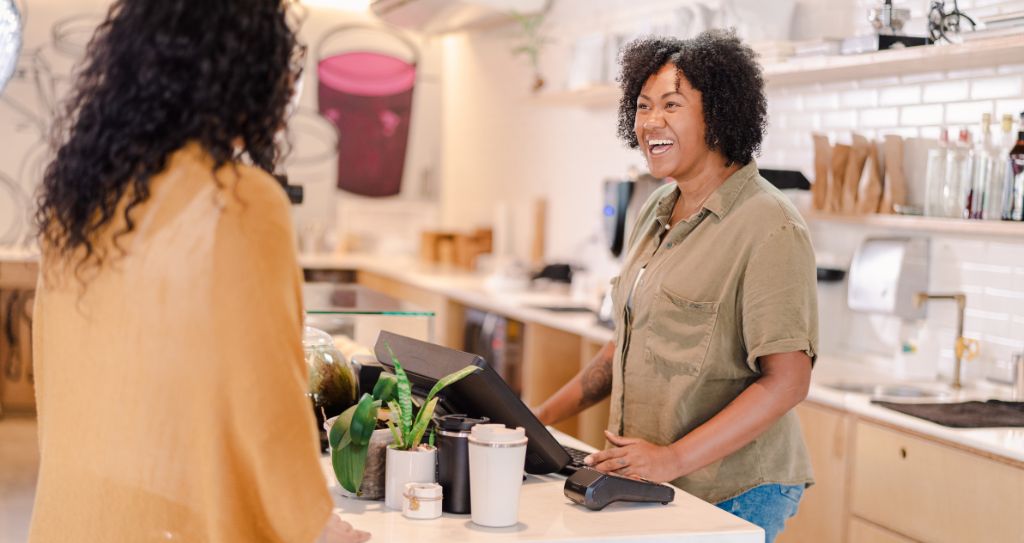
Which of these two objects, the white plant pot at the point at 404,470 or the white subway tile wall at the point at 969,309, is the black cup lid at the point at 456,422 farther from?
the white subway tile wall at the point at 969,309

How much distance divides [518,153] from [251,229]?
592cm

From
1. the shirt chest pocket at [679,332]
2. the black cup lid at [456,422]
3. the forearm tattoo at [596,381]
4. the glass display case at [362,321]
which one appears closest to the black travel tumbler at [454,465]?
the black cup lid at [456,422]

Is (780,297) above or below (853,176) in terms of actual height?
below

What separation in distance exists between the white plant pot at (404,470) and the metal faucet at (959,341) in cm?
221

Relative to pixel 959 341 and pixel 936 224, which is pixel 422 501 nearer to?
pixel 936 224

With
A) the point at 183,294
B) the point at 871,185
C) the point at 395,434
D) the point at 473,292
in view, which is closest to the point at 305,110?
the point at 473,292

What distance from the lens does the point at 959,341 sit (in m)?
3.43

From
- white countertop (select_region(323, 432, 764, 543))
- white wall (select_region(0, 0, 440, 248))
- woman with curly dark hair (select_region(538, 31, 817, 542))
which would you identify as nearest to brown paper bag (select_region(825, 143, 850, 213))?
woman with curly dark hair (select_region(538, 31, 817, 542))

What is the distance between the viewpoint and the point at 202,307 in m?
1.33

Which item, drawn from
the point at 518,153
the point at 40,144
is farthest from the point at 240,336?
the point at 40,144

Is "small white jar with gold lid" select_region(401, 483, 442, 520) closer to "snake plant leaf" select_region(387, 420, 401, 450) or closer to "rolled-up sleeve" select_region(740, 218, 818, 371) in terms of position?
"snake plant leaf" select_region(387, 420, 401, 450)

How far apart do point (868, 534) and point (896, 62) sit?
1435 mm

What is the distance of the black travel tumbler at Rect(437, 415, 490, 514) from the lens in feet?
5.83

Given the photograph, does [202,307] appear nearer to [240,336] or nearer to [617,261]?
[240,336]
